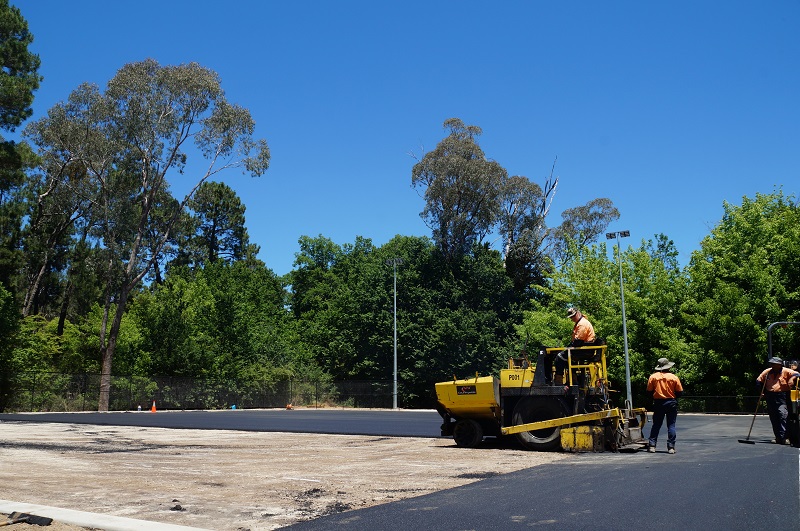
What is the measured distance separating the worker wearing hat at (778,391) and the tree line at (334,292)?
74.9 feet

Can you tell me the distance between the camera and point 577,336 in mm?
14984

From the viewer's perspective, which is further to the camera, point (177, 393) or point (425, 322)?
point (425, 322)

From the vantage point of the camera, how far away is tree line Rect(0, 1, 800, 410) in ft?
133

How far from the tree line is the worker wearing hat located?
899 inches

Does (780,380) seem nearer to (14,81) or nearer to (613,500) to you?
(613,500)

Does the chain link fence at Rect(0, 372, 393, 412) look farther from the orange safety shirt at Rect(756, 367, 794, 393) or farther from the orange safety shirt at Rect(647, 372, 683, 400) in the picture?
the orange safety shirt at Rect(756, 367, 794, 393)

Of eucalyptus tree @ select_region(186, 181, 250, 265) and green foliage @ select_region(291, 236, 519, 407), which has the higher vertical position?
eucalyptus tree @ select_region(186, 181, 250, 265)

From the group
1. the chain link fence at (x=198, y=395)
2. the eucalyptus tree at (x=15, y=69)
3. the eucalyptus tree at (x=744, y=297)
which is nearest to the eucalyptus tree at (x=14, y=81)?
the eucalyptus tree at (x=15, y=69)

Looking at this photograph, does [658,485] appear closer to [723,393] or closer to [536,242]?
[723,393]

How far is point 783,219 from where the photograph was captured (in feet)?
138

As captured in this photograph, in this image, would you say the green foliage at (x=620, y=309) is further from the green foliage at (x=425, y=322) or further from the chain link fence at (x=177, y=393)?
the chain link fence at (x=177, y=393)

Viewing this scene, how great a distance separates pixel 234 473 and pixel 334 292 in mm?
65750

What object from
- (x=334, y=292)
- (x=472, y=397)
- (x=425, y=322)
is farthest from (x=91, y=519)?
(x=334, y=292)

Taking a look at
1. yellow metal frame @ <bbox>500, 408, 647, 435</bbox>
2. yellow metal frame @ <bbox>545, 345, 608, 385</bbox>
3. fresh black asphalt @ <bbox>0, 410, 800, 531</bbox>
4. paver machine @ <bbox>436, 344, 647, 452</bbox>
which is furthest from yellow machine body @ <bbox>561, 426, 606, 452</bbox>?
fresh black asphalt @ <bbox>0, 410, 800, 531</bbox>
